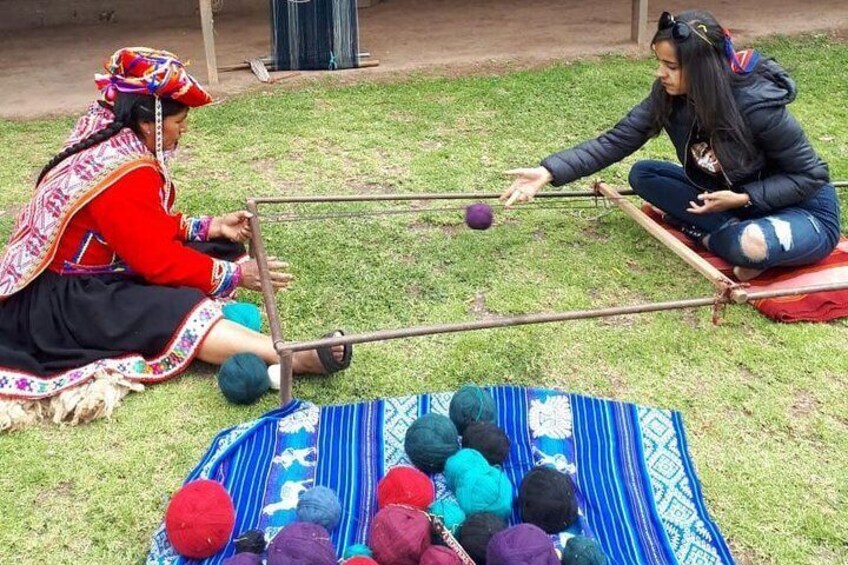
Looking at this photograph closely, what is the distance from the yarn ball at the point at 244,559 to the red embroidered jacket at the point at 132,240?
992mm

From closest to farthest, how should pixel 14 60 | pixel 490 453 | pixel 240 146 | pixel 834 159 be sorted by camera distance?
1. pixel 490 453
2. pixel 834 159
3. pixel 240 146
4. pixel 14 60

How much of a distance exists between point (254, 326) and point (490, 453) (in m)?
0.97

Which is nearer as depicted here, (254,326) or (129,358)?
(129,358)

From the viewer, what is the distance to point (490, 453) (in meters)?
2.06

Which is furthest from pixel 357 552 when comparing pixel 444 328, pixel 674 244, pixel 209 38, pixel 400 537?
pixel 209 38

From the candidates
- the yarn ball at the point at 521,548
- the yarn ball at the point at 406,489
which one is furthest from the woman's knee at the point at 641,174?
the yarn ball at the point at 521,548

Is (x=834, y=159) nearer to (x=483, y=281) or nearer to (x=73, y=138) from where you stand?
(x=483, y=281)

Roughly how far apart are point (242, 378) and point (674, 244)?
1.40m

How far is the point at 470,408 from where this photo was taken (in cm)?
217

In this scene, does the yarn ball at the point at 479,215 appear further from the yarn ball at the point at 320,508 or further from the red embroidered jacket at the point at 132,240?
the yarn ball at the point at 320,508

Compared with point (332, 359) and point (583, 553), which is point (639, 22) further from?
point (583, 553)

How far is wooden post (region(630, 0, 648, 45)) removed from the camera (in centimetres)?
629

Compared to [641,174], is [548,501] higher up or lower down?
lower down

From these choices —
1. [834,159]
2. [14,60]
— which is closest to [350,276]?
[834,159]
